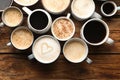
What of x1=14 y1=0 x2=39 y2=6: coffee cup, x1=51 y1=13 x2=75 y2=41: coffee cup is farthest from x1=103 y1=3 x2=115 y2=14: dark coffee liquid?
x1=14 y1=0 x2=39 y2=6: coffee cup

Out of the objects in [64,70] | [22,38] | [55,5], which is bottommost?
[64,70]

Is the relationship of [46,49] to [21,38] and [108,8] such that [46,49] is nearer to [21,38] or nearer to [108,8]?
[21,38]

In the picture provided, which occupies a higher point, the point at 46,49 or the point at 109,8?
the point at 109,8

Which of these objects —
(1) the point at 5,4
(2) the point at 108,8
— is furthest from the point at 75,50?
(1) the point at 5,4

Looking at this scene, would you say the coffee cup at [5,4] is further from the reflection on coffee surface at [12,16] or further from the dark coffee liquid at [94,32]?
the dark coffee liquid at [94,32]

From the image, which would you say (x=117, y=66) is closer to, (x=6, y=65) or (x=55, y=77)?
(x=55, y=77)
